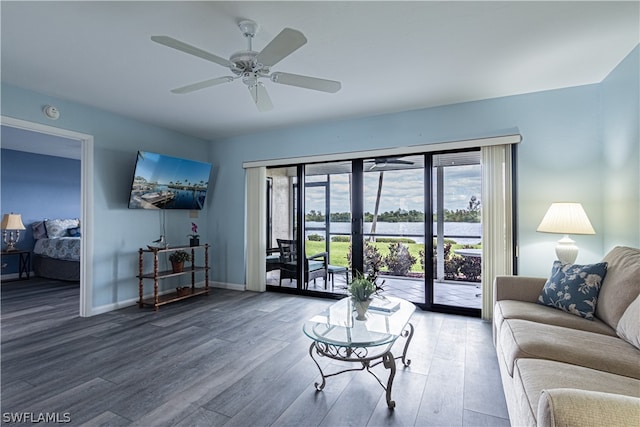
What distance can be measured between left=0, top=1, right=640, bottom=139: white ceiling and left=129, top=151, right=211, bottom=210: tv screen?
0.77 meters

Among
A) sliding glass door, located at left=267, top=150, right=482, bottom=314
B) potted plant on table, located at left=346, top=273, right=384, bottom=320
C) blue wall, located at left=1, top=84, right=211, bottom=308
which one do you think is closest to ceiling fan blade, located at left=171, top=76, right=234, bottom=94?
potted plant on table, located at left=346, top=273, right=384, bottom=320

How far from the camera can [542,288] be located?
2.53 meters

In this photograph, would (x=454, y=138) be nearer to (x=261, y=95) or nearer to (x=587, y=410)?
(x=261, y=95)

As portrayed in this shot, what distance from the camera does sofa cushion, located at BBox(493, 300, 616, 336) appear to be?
196 centimetres

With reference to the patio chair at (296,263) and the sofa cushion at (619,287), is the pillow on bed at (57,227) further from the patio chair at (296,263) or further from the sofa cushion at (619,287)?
the sofa cushion at (619,287)

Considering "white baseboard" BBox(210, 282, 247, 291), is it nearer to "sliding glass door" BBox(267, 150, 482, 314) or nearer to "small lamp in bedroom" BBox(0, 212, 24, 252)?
"sliding glass door" BBox(267, 150, 482, 314)

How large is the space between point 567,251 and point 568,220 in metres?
0.31

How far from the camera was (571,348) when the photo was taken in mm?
1616

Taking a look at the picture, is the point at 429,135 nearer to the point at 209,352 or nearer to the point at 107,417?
the point at 209,352

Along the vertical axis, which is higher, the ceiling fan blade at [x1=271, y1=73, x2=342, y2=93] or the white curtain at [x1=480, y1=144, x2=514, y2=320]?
the ceiling fan blade at [x1=271, y1=73, x2=342, y2=93]

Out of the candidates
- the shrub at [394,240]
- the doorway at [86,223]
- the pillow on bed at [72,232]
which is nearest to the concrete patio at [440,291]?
the shrub at [394,240]

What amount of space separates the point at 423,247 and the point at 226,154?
346 centimetres

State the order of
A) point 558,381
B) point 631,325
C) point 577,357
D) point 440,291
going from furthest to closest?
1. point 440,291
2. point 631,325
3. point 577,357
4. point 558,381

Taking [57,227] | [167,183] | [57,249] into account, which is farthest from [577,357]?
[57,227]
